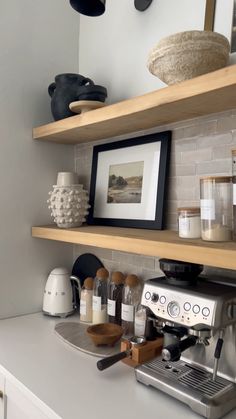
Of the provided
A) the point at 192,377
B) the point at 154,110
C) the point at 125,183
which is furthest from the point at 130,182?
the point at 192,377

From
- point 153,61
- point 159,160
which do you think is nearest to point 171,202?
point 159,160

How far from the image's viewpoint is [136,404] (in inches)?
36.1

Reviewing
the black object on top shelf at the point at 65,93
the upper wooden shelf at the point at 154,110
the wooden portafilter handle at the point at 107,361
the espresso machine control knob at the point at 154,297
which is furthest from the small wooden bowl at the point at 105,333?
the black object on top shelf at the point at 65,93

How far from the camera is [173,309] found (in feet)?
3.22

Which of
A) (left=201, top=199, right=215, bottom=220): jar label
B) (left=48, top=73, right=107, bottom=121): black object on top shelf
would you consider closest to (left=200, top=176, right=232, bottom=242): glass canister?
(left=201, top=199, right=215, bottom=220): jar label

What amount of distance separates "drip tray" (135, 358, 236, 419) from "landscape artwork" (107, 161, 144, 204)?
0.64 meters

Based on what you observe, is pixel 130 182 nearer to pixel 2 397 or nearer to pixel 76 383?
pixel 76 383

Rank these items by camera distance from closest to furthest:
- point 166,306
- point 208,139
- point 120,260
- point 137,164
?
point 166,306, point 208,139, point 137,164, point 120,260

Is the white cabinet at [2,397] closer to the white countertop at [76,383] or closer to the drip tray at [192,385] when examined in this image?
the white countertop at [76,383]

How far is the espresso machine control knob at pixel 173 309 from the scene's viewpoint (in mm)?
967

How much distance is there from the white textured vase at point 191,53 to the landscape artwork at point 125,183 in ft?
1.52

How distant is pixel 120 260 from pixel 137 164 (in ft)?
1.42

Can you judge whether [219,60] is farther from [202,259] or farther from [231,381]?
[231,381]

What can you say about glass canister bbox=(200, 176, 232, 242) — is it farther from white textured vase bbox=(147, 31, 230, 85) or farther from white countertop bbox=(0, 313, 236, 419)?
white countertop bbox=(0, 313, 236, 419)
